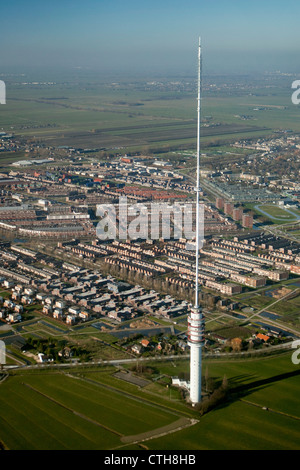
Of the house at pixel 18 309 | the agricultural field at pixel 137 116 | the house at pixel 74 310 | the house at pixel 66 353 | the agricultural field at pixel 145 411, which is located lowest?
the agricultural field at pixel 145 411

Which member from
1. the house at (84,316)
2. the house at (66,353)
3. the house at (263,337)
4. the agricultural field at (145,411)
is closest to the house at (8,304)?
the house at (84,316)

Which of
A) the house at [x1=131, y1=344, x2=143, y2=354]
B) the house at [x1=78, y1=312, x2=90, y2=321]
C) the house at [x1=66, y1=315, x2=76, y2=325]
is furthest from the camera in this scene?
the house at [x1=78, y1=312, x2=90, y2=321]

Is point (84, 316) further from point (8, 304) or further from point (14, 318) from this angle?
point (8, 304)

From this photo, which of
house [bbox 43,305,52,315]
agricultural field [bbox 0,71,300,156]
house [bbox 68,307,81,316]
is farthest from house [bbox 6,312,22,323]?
agricultural field [bbox 0,71,300,156]

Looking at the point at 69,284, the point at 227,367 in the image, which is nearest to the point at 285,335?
the point at 227,367

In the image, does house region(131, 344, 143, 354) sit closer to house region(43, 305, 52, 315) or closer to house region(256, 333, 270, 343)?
house region(256, 333, 270, 343)

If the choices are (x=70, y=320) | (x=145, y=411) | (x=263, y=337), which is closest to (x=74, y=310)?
(x=70, y=320)

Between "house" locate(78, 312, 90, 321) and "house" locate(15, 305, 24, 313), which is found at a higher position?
"house" locate(15, 305, 24, 313)

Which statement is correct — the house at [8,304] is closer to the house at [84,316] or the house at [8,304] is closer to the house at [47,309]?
the house at [47,309]

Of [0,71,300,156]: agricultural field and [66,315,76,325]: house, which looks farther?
[0,71,300,156]: agricultural field
